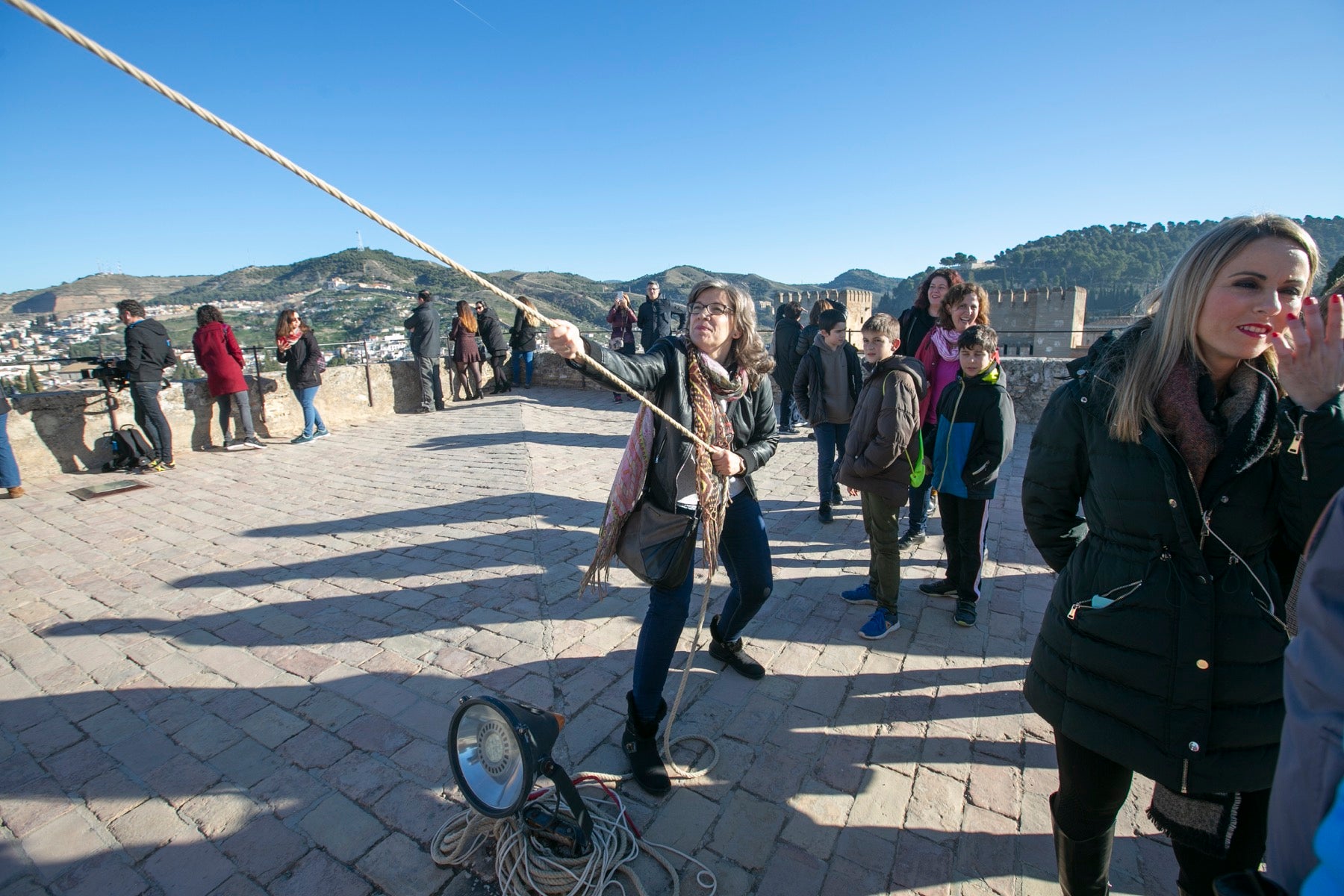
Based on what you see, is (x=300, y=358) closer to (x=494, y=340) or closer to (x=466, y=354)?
(x=466, y=354)

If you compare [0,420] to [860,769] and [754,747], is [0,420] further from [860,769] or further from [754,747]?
[860,769]

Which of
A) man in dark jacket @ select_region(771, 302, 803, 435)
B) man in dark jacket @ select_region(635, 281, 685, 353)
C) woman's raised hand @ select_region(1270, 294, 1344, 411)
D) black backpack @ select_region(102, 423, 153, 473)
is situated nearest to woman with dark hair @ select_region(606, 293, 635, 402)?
man in dark jacket @ select_region(635, 281, 685, 353)

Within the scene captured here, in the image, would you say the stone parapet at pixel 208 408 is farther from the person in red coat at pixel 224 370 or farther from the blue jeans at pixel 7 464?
the blue jeans at pixel 7 464

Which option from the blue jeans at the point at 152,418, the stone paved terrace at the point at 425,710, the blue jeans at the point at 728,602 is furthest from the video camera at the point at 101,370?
the blue jeans at the point at 728,602

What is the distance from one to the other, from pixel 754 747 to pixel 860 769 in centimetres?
47

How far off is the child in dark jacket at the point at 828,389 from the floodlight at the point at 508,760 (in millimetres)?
4014

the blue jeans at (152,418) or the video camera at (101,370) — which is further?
the blue jeans at (152,418)

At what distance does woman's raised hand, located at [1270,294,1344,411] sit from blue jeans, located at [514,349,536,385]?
13463 mm

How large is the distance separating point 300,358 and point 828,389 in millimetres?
8172

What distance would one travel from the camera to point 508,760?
6.10ft

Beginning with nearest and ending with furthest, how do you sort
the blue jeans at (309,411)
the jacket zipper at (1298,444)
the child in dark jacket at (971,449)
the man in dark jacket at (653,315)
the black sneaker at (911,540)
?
1. the jacket zipper at (1298,444)
2. the child in dark jacket at (971,449)
3. the black sneaker at (911,540)
4. the blue jeans at (309,411)
5. the man in dark jacket at (653,315)

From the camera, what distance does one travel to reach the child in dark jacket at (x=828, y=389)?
218 inches

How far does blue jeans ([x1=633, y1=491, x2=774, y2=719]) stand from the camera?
8.23 ft

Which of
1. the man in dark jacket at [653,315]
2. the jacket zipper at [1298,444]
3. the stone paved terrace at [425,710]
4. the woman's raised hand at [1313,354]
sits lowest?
the stone paved terrace at [425,710]
